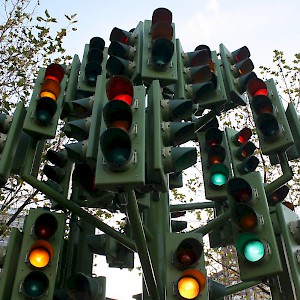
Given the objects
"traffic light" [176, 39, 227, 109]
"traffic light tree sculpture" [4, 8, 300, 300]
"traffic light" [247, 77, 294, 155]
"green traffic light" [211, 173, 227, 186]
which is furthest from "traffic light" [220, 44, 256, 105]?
"green traffic light" [211, 173, 227, 186]

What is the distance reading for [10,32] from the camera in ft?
37.8

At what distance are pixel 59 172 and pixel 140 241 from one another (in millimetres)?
1794

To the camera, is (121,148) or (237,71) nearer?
(121,148)

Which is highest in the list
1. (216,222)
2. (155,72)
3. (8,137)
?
(155,72)

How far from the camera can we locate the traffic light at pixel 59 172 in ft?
15.7

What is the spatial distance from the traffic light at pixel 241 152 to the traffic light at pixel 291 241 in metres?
1.09

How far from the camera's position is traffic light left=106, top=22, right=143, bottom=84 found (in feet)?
15.5

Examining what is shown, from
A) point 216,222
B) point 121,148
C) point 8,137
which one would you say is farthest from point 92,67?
point 121,148

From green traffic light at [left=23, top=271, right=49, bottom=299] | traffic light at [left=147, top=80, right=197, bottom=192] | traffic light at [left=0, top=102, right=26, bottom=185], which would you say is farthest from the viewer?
traffic light at [left=0, top=102, right=26, bottom=185]

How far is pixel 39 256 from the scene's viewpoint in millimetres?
3842

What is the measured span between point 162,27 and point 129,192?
2106 millimetres

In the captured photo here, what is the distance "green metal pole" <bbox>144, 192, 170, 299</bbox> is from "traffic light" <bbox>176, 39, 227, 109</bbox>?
4.12 ft

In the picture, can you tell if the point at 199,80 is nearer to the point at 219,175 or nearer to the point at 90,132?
the point at 219,175

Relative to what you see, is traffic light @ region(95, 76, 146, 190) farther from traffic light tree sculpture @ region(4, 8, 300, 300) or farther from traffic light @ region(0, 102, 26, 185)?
traffic light @ region(0, 102, 26, 185)
